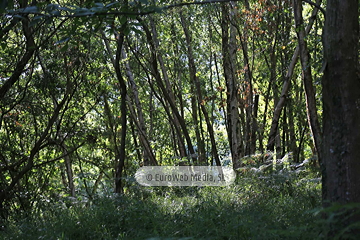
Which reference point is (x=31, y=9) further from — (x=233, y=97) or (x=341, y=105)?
(x=233, y=97)

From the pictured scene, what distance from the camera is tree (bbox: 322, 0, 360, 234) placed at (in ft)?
10.3

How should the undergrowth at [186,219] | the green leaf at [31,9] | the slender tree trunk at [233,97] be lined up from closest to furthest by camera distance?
the green leaf at [31,9] → the undergrowth at [186,219] → the slender tree trunk at [233,97]

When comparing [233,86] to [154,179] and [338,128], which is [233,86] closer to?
[154,179]

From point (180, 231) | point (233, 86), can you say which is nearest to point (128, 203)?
point (180, 231)

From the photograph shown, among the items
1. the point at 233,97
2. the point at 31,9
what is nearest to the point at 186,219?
the point at 31,9

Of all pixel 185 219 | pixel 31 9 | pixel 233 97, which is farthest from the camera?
pixel 233 97

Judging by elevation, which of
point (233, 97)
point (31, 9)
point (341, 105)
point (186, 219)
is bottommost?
point (186, 219)

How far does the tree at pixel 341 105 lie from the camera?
3131mm

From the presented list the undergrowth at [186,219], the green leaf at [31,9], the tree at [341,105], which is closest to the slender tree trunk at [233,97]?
the undergrowth at [186,219]

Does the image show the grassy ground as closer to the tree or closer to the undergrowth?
the undergrowth

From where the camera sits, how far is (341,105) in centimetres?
318

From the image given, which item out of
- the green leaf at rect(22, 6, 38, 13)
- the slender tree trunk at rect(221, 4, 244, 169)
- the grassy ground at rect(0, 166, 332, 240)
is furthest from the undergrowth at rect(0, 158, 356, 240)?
→ the slender tree trunk at rect(221, 4, 244, 169)

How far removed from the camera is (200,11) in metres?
11.8

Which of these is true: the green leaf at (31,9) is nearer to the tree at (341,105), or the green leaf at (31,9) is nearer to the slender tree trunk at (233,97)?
the tree at (341,105)
